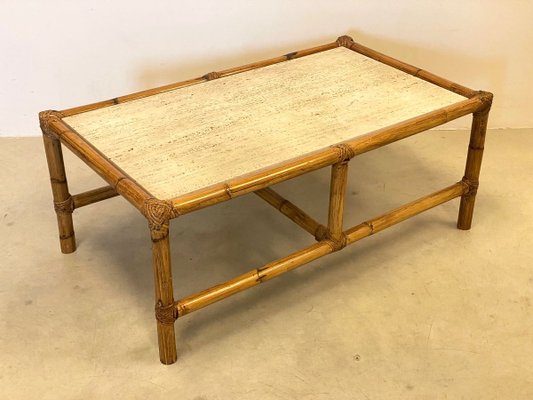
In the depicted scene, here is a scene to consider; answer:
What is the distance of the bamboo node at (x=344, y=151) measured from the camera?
1581 millimetres

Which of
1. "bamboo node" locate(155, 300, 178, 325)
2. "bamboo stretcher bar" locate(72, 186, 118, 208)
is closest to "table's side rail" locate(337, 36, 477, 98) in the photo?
"bamboo stretcher bar" locate(72, 186, 118, 208)

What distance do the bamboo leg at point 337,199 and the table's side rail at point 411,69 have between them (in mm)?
413

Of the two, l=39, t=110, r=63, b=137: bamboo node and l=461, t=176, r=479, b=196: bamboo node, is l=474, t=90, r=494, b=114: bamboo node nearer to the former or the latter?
l=461, t=176, r=479, b=196: bamboo node

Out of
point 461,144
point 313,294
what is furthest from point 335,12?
point 313,294

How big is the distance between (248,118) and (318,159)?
Result: 251mm

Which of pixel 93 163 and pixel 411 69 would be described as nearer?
pixel 93 163

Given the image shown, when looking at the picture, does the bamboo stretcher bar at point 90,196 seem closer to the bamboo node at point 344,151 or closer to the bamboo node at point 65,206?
the bamboo node at point 65,206

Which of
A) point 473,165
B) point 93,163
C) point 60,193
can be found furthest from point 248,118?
point 473,165

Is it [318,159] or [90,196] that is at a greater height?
[318,159]

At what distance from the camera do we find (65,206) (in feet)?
5.96

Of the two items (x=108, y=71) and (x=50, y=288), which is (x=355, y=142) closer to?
(x=50, y=288)

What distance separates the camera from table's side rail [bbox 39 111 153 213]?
1.44 m

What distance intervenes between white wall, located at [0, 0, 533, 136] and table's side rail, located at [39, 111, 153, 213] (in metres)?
0.59

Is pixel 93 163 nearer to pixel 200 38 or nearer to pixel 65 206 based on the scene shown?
pixel 65 206
